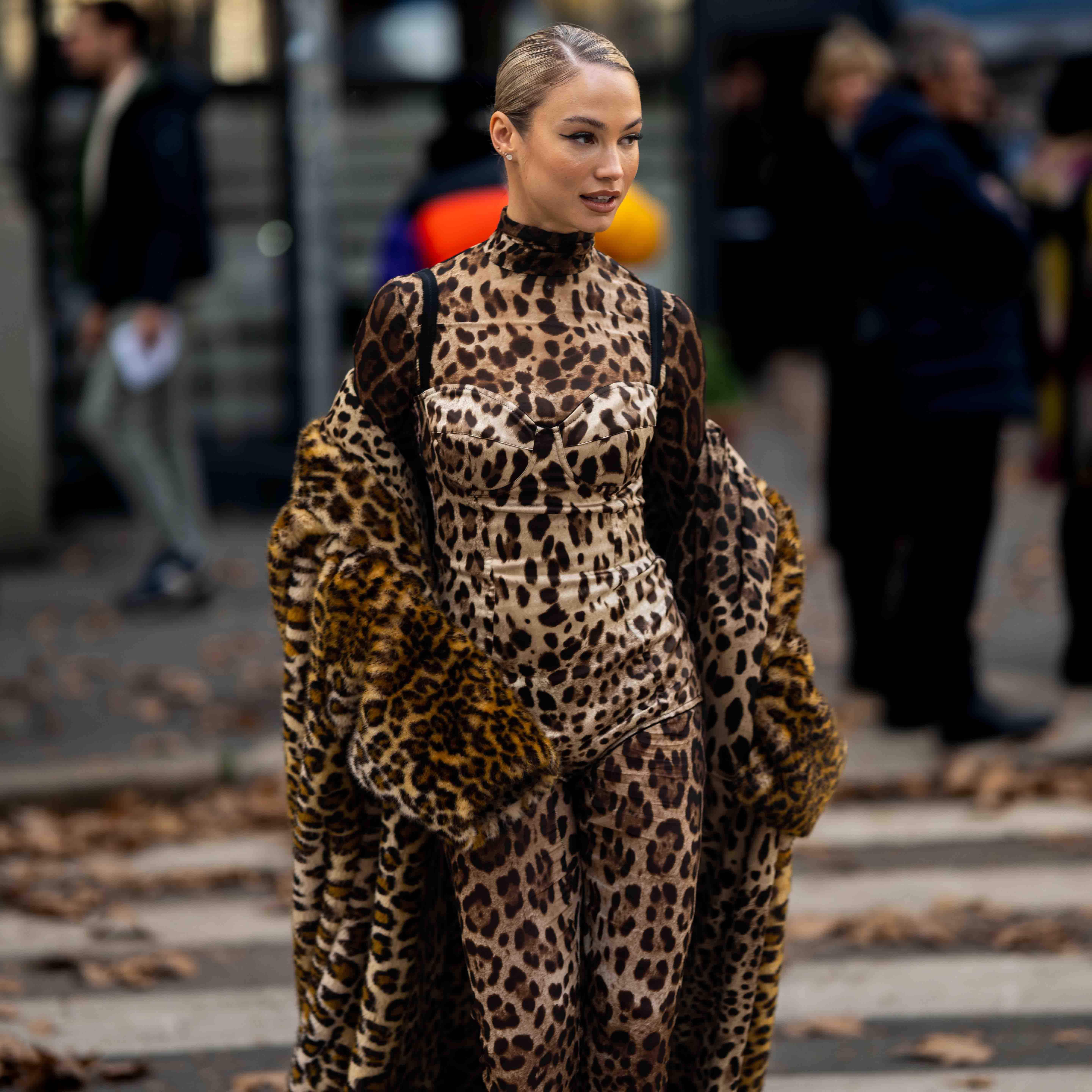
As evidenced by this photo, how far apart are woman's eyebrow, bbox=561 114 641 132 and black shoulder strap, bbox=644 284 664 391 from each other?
29 cm

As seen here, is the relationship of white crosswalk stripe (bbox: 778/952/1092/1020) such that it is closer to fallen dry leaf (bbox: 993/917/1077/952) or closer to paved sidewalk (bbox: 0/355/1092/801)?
fallen dry leaf (bbox: 993/917/1077/952)

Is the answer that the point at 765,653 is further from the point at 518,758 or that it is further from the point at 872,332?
the point at 872,332

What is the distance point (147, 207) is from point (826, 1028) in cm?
527

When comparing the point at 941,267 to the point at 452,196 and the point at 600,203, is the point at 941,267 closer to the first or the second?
the point at 452,196

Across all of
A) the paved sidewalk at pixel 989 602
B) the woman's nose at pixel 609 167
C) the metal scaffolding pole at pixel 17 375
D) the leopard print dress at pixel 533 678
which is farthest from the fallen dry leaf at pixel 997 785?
the metal scaffolding pole at pixel 17 375

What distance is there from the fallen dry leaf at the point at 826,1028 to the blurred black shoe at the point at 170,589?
4768 millimetres

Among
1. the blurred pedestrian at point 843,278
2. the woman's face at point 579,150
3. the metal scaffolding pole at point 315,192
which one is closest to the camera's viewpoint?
the woman's face at point 579,150

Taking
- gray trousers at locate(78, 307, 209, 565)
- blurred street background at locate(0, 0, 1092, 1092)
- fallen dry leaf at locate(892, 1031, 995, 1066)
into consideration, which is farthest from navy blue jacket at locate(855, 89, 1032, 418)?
gray trousers at locate(78, 307, 209, 565)

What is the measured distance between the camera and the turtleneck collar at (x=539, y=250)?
2654 millimetres

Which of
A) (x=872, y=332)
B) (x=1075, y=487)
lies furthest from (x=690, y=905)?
(x=1075, y=487)

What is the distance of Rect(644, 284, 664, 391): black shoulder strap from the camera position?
2.73 meters

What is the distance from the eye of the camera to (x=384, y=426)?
2.75 meters

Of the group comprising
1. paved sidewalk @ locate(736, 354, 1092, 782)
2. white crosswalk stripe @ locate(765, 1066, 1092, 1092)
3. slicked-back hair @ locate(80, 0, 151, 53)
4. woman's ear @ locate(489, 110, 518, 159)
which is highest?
slicked-back hair @ locate(80, 0, 151, 53)

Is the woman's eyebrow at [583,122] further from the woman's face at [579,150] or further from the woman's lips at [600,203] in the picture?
the woman's lips at [600,203]
